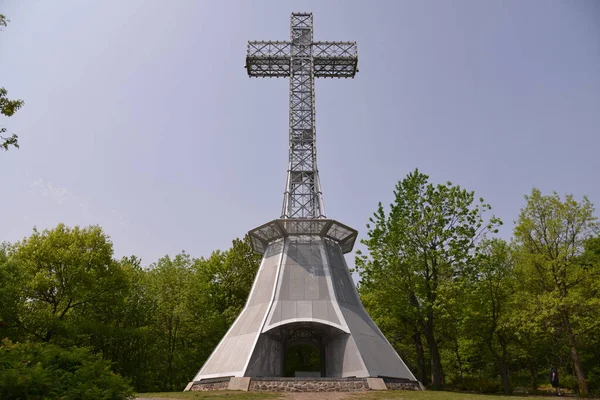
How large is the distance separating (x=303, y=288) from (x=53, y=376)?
51.3ft

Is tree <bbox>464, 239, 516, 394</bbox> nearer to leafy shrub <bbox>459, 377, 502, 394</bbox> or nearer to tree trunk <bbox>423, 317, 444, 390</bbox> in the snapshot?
leafy shrub <bbox>459, 377, 502, 394</bbox>

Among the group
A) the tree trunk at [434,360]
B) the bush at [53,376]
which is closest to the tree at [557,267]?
the tree trunk at [434,360]

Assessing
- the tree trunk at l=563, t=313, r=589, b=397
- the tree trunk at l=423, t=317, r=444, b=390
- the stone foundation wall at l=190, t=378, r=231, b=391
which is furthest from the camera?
the tree trunk at l=423, t=317, r=444, b=390

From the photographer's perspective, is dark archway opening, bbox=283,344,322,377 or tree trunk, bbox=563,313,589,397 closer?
tree trunk, bbox=563,313,589,397

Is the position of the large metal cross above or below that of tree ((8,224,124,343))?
above

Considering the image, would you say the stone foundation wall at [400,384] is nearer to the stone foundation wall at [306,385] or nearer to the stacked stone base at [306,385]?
the stacked stone base at [306,385]

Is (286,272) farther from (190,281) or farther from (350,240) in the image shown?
(190,281)

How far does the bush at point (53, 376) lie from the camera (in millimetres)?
7324

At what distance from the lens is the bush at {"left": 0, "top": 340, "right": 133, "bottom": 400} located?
732 centimetres

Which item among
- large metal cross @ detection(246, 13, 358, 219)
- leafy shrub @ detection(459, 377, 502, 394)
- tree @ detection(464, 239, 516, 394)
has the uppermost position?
large metal cross @ detection(246, 13, 358, 219)

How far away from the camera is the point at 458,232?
25312mm

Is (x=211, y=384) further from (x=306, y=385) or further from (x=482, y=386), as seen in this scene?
(x=482, y=386)

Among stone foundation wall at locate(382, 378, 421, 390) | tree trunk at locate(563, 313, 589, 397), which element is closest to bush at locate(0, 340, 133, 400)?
stone foundation wall at locate(382, 378, 421, 390)

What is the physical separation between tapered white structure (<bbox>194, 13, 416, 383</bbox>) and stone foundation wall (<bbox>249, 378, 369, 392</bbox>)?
3.44ft
